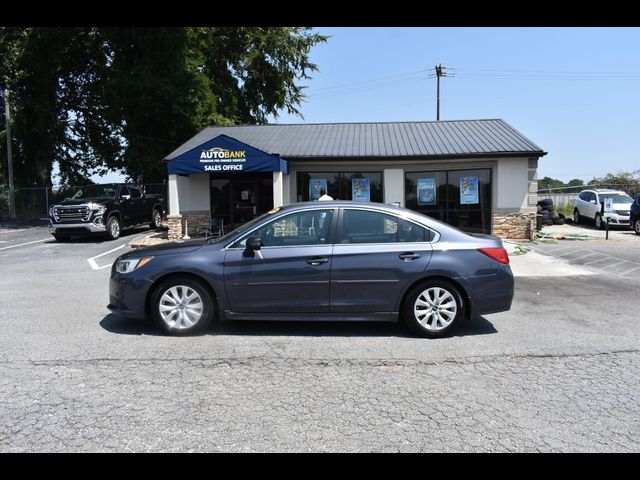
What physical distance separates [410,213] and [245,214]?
12.1 meters

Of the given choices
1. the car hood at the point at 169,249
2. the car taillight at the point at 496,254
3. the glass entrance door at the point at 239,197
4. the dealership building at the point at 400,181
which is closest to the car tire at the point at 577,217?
the dealership building at the point at 400,181

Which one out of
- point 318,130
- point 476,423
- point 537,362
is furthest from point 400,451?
point 318,130

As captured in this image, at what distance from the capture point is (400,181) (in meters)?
17.0

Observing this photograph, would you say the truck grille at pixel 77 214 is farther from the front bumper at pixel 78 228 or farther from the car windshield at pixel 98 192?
the car windshield at pixel 98 192

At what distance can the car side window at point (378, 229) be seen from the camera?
5766 mm

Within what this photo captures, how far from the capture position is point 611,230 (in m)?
20.6

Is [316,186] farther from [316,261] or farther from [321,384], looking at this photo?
[321,384]

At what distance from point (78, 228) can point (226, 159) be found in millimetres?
5708

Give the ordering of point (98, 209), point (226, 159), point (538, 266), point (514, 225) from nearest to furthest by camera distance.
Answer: point (538, 266), point (226, 159), point (98, 209), point (514, 225)

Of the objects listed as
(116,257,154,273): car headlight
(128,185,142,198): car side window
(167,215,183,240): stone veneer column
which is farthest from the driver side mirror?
(128,185,142,198): car side window

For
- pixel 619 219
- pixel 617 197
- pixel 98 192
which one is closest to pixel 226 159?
pixel 98 192

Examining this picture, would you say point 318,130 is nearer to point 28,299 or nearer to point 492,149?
point 492,149

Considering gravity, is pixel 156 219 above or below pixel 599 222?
above
